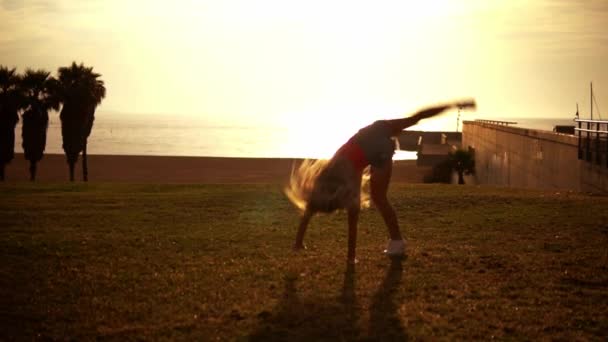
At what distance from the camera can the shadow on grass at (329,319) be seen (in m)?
5.91

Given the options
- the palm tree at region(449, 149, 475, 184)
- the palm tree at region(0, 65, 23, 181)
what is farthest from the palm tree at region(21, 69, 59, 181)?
the palm tree at region(449, 149, 475, 184)

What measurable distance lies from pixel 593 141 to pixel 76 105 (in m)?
38.3

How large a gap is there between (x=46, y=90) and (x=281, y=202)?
37486 mm

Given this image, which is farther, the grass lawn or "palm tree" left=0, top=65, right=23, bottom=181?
"palm tree" left=0, top=65, right=23, bottom=181

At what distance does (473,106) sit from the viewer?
28.2ft

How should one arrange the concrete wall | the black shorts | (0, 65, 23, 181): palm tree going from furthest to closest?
(0, 65, 23, 181): palm tree
the concrete wall
the black shorts

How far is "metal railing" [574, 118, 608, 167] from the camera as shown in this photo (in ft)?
61.3

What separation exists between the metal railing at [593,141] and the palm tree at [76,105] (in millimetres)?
35769

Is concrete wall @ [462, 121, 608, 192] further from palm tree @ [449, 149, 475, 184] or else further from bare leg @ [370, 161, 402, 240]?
bare leg @ [370, 161, 402, 240]

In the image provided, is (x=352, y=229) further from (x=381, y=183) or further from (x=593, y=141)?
(x=593, y=141)

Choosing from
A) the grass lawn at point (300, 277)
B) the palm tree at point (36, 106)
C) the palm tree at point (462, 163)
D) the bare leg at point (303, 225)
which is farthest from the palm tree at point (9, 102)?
the bare leg at point (303, 225)

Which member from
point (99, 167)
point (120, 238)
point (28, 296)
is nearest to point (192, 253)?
point (120, 238)

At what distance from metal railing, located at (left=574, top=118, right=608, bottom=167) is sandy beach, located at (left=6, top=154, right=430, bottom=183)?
86.7ft

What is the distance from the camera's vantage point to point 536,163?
2717cm
